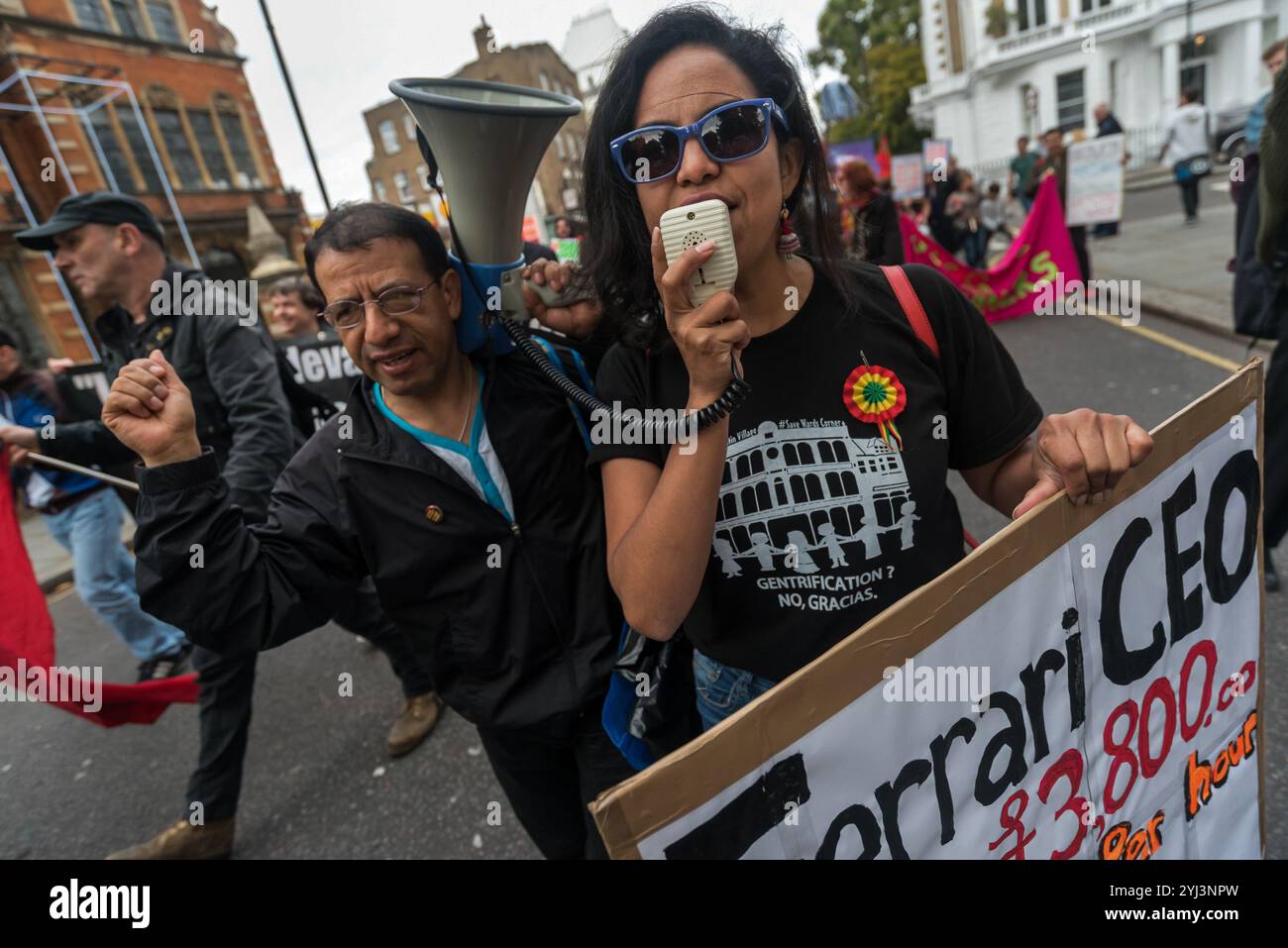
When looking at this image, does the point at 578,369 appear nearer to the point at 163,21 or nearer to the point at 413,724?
the point at 413,724

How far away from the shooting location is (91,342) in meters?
12.4

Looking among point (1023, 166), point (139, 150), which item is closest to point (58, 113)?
point (139, 150)

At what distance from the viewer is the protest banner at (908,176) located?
13391 mm

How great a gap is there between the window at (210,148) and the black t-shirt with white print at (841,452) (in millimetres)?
25299

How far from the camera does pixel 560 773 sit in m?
1.72

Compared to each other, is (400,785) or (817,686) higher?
(817,686)

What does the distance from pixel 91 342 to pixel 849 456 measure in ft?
50.7

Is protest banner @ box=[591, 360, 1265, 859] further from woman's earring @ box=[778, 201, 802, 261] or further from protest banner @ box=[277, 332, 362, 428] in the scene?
protest banner @ box=[277, 332, 362, 428]

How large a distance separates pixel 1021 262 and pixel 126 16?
23547mm

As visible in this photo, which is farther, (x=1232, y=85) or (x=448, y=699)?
(x=1232, y=85)

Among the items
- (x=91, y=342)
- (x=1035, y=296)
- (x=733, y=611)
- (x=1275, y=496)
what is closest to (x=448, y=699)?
(x=733, y=611)

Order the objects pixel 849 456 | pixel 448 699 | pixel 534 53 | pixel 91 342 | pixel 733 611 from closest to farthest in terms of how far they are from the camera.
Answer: pixel 849 456, pixel 733 611, pixel 448 699, pixel 91 342, pixel 534 53
